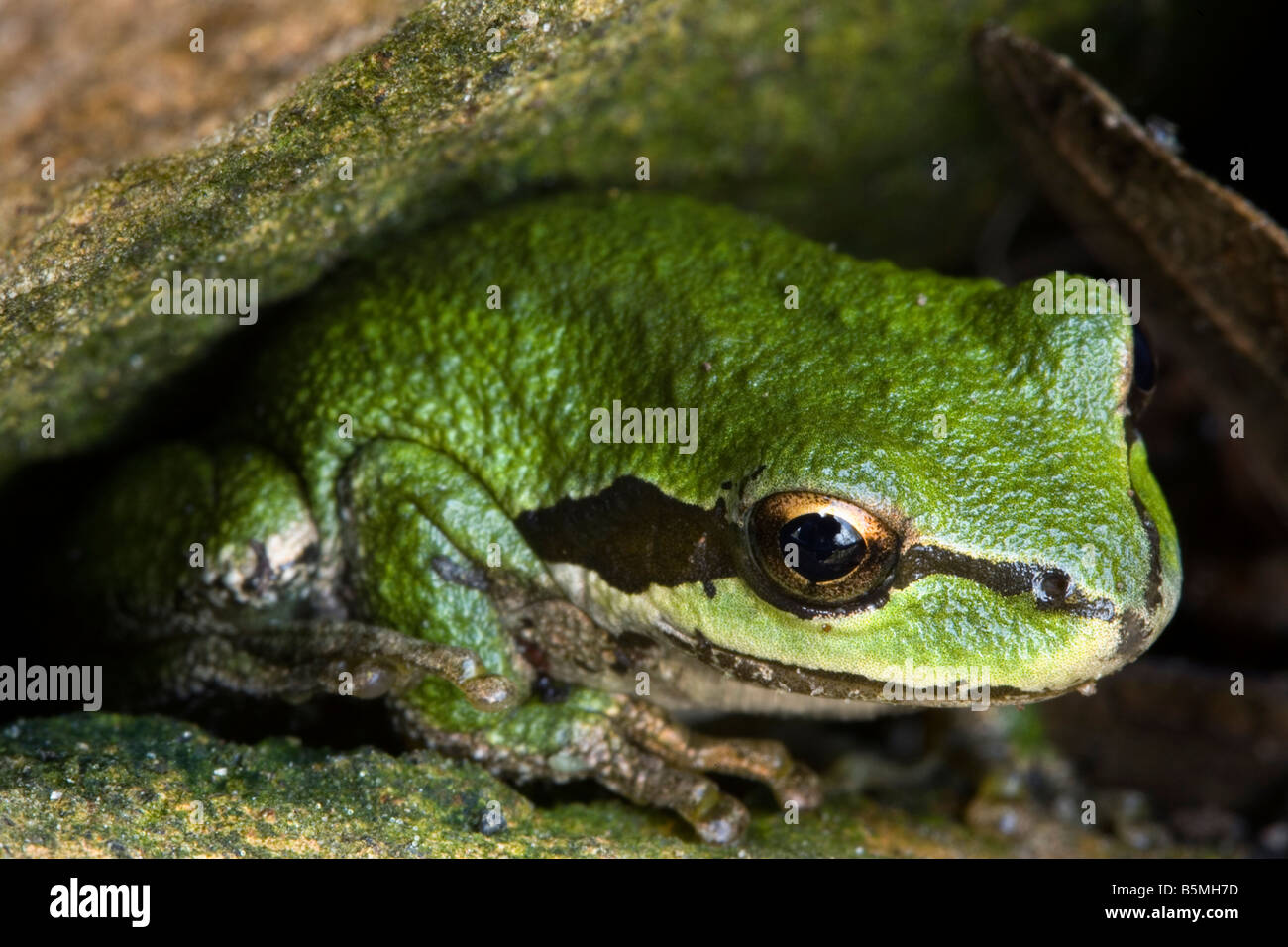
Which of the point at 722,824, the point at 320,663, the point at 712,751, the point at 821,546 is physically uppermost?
the point at 821,546

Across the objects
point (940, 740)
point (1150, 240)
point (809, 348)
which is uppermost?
point (1150, 240)

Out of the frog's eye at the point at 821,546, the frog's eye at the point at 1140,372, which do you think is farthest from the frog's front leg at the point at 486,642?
the frog's eye at the point at 1140,372

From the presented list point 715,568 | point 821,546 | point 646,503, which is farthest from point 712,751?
point 821,546

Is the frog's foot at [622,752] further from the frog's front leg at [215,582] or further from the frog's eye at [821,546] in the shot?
the frog's eye at [821,546]

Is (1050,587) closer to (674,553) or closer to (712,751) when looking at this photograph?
(674,553)

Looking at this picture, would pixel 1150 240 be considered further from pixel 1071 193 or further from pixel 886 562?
pixel 886 562

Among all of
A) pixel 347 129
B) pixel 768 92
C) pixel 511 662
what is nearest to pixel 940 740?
pixel 511 662
